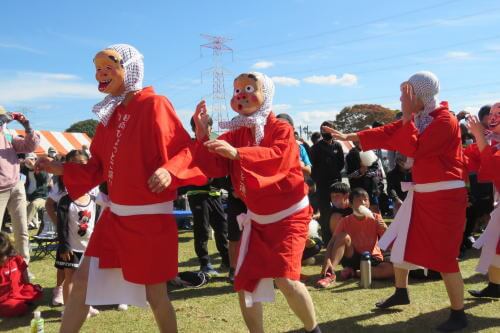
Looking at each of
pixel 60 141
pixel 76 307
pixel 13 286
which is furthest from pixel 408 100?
pixel 60 141

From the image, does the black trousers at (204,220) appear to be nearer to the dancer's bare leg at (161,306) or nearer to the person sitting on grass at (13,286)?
the person sitting on grass at (13,286)

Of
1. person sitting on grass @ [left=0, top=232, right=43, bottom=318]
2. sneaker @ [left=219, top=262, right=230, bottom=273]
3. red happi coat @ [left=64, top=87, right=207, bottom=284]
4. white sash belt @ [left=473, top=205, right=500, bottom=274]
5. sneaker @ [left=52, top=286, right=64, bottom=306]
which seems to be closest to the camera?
red happi coat @ [left=64, top=87, right=207, bottom=284]

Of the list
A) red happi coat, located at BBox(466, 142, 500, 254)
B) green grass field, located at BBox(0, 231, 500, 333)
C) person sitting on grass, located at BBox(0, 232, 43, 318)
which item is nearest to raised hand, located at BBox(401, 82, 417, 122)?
red happi coat, located at BBox(466, 142, 500, 254)

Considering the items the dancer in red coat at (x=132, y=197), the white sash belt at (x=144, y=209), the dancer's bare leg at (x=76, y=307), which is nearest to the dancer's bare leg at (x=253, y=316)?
the dancer in red coat at (x=132, y=197)

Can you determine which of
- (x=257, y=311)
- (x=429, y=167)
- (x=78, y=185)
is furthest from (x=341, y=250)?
(x=78, y=185)

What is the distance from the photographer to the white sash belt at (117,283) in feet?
9.71

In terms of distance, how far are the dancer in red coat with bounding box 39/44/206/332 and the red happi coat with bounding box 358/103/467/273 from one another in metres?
1.64

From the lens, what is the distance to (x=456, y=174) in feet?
12.2

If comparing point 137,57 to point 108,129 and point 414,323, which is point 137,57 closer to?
point 108,129

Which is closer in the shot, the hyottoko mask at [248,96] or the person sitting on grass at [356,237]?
the hyottoko mask at [248,96]

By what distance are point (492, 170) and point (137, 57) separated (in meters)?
2.80

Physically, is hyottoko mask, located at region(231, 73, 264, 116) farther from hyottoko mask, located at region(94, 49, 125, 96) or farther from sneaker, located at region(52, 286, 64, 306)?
sneaker, located at region(52, 286, 64, 306)

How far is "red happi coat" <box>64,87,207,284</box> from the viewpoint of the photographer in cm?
292

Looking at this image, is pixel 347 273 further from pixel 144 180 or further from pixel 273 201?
pixel 144 180
